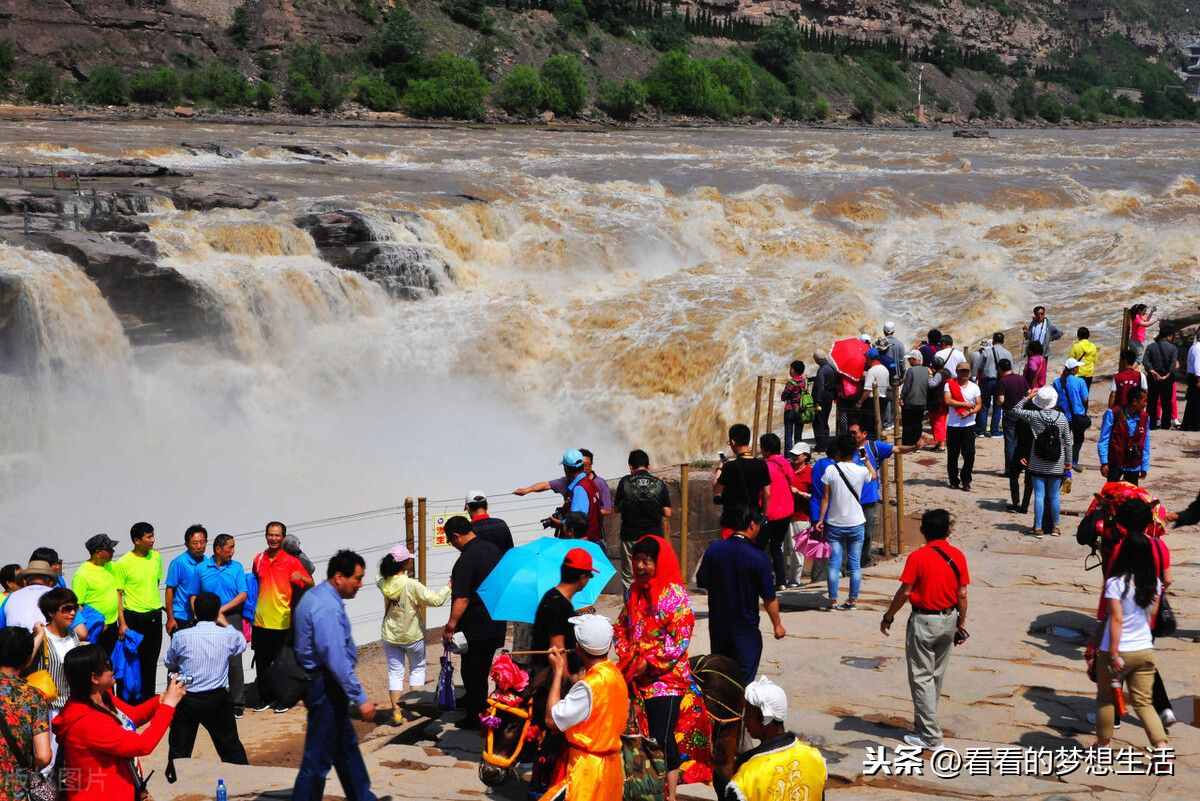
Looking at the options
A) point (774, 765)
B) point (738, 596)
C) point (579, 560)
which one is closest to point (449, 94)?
point (738, 596)

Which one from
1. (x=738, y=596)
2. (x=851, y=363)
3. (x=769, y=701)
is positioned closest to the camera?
(x=769, y=701)

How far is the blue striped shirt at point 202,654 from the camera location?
7352 millimetres

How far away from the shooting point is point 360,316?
2436cm

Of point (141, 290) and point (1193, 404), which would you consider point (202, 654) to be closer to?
point (1193, 404)

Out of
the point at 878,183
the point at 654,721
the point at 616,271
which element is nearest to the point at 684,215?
the point at 616,271

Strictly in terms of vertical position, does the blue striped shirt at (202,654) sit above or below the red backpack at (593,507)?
below

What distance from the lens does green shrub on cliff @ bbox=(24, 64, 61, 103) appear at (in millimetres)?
59125

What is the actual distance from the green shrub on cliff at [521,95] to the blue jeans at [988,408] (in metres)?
56.4

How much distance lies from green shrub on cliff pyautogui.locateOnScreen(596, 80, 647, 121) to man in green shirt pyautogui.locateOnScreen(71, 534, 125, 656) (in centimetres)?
6906

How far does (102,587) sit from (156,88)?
56.4m

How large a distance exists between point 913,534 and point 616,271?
53.3ft

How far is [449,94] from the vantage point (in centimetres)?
6650

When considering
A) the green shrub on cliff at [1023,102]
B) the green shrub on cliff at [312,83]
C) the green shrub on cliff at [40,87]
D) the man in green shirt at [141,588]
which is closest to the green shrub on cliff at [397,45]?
the green shrub on cliff at [312,83]

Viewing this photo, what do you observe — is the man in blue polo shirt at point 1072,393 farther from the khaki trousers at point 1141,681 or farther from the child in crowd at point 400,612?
the child in crowd at point 400,612
